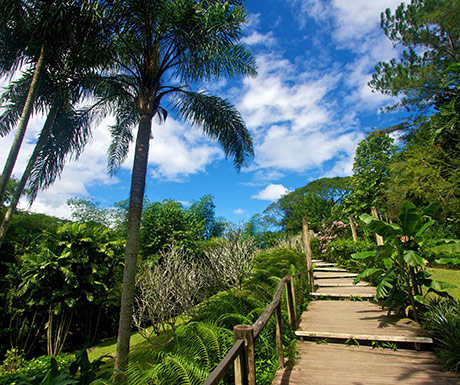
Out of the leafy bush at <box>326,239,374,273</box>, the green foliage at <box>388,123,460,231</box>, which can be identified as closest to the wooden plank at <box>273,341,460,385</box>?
the leafy bush at <box>326,239,374,273</box>

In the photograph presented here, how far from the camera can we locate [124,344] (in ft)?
A: 14.8

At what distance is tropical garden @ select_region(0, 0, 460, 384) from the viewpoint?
153 inches

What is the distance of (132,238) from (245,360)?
3878 mm

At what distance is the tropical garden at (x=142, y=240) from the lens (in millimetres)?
3893

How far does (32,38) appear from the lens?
600 cm

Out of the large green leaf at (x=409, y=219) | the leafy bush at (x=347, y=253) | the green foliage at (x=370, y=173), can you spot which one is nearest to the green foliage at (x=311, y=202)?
the green foliage at (x=370, y=173)

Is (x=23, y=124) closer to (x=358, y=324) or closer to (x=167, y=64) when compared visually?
(x=167, y=64)

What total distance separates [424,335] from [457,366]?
712 mm

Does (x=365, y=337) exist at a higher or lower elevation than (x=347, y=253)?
lower

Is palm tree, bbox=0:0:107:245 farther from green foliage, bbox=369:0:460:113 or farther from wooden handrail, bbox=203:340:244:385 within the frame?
green foliage, bbox=369:0:460:113

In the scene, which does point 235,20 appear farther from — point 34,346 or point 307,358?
point 34,346

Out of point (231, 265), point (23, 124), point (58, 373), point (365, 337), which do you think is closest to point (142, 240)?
point (231, 265)

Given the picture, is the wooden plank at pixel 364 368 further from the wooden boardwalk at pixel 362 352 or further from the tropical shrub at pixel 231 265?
the tropical shrub at pixel 231 265

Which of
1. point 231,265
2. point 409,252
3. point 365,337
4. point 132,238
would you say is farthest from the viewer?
point 231,265
